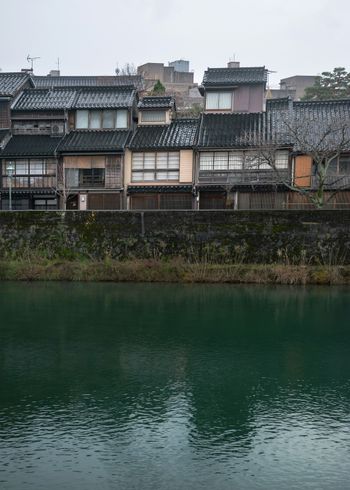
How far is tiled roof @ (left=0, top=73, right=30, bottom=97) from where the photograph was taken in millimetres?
35156

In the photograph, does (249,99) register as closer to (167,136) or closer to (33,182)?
(167,136)

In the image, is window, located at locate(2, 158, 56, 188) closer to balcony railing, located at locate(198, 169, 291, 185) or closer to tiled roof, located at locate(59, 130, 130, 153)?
tiled roof, located at locate(59, 130, 130, 153)

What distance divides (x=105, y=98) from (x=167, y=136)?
499 centimetres

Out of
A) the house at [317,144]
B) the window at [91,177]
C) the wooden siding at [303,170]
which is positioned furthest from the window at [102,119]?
the wooden siding at [303,170]

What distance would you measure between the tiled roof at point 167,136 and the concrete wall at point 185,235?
8368 millimetres

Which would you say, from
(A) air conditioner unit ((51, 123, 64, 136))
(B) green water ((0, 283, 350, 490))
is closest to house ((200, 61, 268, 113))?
(A) air conditioner unit ((51, 123, 64, 136))

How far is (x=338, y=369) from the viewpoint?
12.5m

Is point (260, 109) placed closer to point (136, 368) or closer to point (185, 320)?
point (185, 320)

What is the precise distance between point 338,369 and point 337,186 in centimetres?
1908

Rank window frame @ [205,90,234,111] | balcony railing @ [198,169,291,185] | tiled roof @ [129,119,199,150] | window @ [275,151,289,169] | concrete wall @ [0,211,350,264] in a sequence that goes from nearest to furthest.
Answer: concrete wall @ [0,211,350,264]
balcony railing @ [198,169,291,185]
window @ [275,151,289,169]
tiled roof @ [129,119,199,150]
window frame @ [205,90,234,111]

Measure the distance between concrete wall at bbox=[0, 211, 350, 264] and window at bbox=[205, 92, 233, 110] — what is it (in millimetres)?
12546

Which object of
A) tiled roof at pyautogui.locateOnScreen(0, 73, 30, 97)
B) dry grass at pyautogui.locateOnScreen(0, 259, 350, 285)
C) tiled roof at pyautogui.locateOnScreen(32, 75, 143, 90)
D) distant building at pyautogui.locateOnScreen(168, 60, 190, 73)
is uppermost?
distant building at pyautogui.locateOnScreen(168, 60, 190, 73)

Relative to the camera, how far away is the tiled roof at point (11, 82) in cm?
3516

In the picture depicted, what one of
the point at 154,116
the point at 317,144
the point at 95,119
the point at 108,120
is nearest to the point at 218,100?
the point at 154,116
